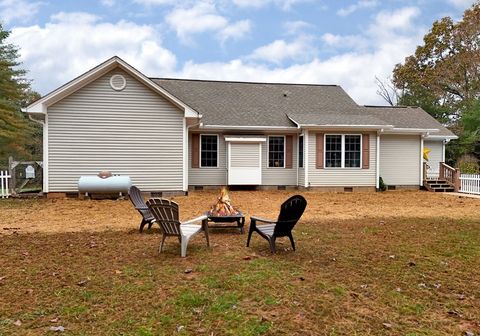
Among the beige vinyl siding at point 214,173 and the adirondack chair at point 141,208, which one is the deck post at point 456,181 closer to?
the beige vinyl siding at point 214,173

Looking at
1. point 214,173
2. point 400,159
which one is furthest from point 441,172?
point 214,173

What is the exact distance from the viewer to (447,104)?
3497cm

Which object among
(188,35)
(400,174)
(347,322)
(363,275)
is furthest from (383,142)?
(347,322)

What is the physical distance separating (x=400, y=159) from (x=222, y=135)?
29.5 ft

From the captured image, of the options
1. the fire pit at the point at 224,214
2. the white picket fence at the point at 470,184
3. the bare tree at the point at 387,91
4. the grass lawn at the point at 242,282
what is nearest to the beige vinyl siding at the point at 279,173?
the white picket fence at the point at 470,184

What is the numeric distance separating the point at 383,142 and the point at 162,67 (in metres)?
22.7

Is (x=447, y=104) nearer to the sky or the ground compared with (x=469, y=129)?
nearer to the sky

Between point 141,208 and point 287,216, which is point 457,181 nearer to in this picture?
point 287,216

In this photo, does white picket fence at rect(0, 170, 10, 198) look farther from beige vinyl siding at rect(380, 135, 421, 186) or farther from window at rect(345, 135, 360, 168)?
beige vinyl siding at rect(380, 135, 421, 186)

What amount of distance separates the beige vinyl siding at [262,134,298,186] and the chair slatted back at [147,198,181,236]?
1185 cm

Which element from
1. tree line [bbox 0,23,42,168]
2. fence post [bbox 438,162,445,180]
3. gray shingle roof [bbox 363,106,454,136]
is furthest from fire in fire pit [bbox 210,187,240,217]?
tree line [bbox 0,23,42,168]

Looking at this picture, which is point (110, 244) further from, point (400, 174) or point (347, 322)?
point (400, 174)

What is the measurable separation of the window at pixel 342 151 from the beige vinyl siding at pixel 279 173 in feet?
5.35

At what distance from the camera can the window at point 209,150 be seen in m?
17.1
